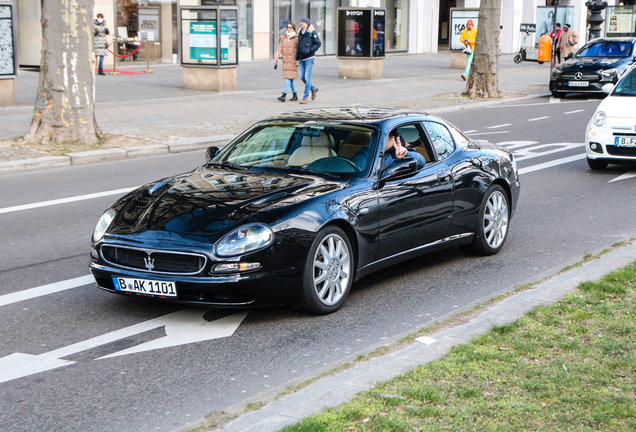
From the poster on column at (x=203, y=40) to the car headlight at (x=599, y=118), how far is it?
12398mm

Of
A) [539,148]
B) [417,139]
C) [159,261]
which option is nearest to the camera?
[159,261]

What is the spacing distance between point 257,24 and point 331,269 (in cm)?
3057

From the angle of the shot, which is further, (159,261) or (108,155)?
(108,155)

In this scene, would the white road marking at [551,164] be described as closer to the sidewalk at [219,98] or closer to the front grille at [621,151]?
the front grille at [621,151]

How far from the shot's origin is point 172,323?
577 cm

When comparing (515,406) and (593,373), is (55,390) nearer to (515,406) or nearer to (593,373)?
(515,406)

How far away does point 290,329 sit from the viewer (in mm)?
5695

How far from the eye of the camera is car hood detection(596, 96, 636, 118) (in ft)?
39.9

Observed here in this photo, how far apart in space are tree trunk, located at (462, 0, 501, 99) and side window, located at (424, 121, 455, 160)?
17290 millimetres

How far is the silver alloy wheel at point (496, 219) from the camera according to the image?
25.5 feet

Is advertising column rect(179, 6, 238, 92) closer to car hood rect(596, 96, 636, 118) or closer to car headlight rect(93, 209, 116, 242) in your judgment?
car hood rect(596, 96, 636, 118)

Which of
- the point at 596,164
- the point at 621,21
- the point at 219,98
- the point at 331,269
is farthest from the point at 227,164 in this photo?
the point at 621,21

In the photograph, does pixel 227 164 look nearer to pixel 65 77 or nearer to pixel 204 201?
pixel 204 201

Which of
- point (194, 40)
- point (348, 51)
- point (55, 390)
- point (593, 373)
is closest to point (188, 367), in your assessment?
point (55, 390)
